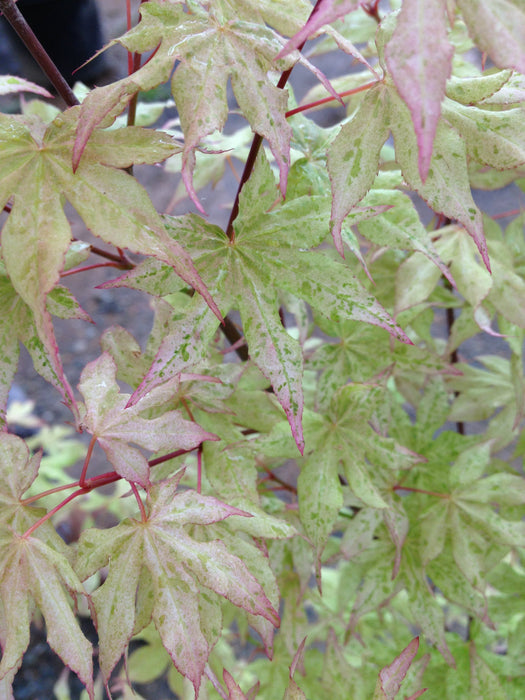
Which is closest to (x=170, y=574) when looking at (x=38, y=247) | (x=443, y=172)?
(x=38, y=247)

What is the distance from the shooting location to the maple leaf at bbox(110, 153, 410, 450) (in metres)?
0.52

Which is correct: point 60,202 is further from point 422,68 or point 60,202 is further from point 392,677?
point 392,677

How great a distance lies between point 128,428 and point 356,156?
0.30 metres

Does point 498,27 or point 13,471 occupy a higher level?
point 498,27

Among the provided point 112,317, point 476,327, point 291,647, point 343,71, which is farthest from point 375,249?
point 343,71

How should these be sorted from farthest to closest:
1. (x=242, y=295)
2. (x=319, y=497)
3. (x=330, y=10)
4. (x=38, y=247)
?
1. (x=319, y=497)
2. (x=242, y=295)
3. (x=38, y=247)
4. (x=330, y=10)

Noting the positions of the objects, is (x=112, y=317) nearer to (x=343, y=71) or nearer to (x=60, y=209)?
(x=343, y=71)

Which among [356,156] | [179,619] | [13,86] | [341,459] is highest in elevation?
[13,86]

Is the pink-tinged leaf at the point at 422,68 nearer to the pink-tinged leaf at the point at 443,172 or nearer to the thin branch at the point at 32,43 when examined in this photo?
the pink-tinged leaf at the point at 443,172

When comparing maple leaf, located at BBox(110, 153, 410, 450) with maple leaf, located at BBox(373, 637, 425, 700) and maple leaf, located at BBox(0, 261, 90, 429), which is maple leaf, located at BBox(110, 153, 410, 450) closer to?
maple leaf, located at BBox(0, 261, 90, 429)

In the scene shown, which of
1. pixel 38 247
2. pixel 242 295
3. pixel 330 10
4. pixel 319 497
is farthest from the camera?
pixel 319 497

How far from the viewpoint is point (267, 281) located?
1.88ft

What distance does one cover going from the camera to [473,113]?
0.52 meters

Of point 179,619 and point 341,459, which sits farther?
point 341,459
